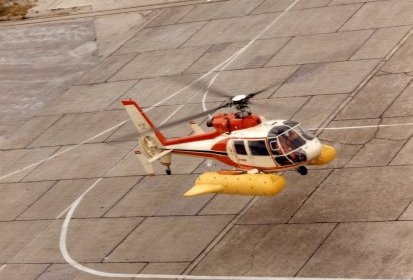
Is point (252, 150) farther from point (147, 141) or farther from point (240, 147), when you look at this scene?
point (147, 141)

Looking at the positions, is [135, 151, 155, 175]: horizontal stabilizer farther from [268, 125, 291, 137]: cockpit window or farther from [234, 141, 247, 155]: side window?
[268, 125, 291, 137]: cockpit window

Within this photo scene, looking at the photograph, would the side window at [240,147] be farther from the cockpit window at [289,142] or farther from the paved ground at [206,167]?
the paved ground at [206,167]

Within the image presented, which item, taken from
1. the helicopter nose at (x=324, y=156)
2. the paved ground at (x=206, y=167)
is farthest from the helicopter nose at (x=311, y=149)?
the paved ground at (x=206, y=167)

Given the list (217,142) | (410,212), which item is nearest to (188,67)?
(217,142)

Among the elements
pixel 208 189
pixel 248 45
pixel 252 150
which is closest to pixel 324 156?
pixel 252 150

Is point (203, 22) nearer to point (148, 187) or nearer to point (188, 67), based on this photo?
point (188, 67)

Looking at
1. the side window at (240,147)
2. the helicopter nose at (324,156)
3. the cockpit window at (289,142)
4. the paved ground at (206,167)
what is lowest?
the paved ground at (206,167)
